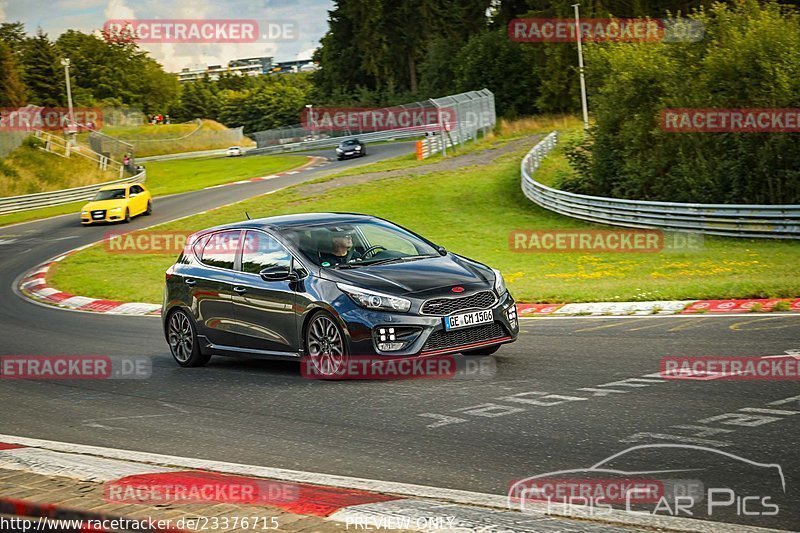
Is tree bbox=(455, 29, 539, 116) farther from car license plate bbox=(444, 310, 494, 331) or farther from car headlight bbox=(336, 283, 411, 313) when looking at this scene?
car headlight bbox=(336, 283, 411, 313)

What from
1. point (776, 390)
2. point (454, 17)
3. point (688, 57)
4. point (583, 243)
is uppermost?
point (454, 17)

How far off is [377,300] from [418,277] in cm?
55

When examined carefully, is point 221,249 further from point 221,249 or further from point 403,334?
point 403,334

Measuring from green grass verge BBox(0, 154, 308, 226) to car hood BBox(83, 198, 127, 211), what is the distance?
4.76m

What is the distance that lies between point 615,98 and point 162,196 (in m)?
25.9

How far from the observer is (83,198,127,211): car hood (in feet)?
129

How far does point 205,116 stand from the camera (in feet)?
529

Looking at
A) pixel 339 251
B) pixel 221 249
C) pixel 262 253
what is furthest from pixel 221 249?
pixel 339 251

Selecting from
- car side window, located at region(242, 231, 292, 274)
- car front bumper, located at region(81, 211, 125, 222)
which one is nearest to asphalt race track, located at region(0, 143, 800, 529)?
car side window, located at region(242, 231, 292, 274)

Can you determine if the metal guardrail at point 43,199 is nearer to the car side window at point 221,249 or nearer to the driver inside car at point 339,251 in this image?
the car side window at point 221,249

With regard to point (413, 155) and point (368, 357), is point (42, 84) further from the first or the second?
point (368, 357)

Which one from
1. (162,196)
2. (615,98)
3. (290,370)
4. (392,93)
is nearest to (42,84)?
(392,93)

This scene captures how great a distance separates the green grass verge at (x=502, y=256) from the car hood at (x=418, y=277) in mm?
5263

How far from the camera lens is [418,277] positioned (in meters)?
9.96
